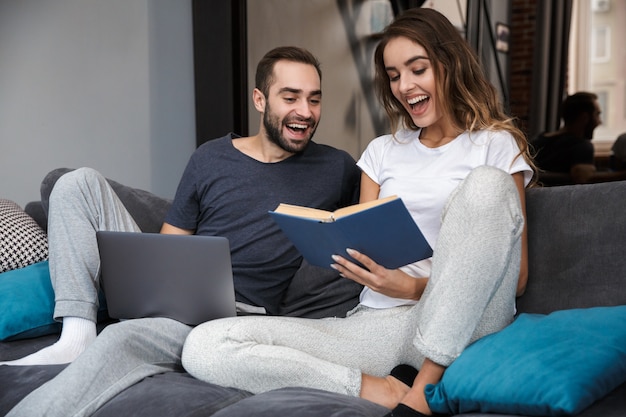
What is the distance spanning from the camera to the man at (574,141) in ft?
16.7

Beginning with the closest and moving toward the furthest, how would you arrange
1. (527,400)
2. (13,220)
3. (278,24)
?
(527,400)
(13,220)
(278,24)

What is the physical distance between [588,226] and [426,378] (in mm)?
641

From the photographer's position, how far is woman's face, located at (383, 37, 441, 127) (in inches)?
80.2

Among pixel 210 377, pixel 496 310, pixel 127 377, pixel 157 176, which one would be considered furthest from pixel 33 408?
pixel 157 176

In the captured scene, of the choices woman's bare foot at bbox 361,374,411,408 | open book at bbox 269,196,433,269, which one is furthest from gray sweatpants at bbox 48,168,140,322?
woman's bare foot at bbox 361,374,411,408

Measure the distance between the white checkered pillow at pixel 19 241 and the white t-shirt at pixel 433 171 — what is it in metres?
1.11

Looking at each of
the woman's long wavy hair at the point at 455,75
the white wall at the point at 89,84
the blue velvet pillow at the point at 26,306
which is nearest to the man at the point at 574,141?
the white wall at the point at 89,84

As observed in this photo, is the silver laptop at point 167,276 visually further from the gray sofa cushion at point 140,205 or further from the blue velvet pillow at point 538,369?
the blue velvet pillow at point 538,369

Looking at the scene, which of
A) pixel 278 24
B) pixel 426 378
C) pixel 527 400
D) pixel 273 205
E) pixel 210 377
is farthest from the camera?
pixel 278 24

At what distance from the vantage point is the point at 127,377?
72.0 inches

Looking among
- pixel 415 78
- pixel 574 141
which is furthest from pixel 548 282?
pixel 574 141

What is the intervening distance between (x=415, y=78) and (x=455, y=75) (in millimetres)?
98

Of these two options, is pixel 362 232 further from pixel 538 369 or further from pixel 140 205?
pixel 140 205

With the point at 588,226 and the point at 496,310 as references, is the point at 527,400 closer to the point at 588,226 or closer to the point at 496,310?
the point at 496,310
